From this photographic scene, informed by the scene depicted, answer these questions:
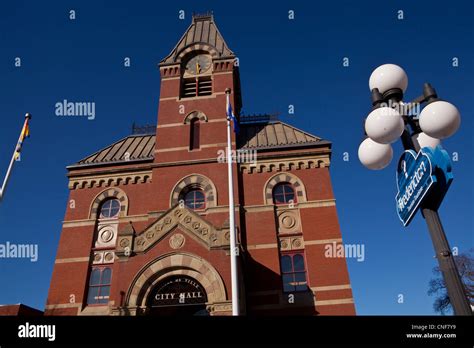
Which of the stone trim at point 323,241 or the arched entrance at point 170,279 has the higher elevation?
the stone trim at point 323,241

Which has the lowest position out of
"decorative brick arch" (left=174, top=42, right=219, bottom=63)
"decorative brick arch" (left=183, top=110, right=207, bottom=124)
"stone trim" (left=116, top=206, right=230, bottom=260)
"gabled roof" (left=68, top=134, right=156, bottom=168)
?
Result: "stone trim" (left=116, top=206, right=230, bottom=260)

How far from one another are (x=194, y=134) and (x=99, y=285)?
10.0 m

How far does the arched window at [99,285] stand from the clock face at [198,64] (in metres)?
13.8

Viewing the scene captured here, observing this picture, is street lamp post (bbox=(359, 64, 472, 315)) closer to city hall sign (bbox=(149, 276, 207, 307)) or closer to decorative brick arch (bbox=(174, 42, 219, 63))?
city hall sign (bbox=(149, 276, 207, 307))

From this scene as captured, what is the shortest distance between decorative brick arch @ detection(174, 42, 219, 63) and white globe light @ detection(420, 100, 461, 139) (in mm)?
20699

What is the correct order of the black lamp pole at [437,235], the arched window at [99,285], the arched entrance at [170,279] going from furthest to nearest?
the arched window at [99,285], the arched entrance at [170,279], the black lamp pole at [437,235]

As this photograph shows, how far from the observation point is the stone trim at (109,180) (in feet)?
68.1

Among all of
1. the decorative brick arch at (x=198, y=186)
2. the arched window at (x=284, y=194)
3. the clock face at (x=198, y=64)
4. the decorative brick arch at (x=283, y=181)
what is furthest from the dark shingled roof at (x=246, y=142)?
the clock face at (x=198, y=64)

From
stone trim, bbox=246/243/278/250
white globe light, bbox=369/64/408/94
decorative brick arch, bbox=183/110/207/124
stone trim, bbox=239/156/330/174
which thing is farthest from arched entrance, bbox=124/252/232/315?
white globe light, bbox=369/64/408/94

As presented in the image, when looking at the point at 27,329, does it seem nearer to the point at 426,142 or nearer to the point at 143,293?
the point at 426,142

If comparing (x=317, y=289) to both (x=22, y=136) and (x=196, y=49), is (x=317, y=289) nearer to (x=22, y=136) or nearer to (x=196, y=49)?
(x=22, y=136)

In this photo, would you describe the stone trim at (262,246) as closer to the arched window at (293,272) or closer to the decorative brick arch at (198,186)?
the arched window at (293,272)

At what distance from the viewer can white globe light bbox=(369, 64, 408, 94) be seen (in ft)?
20.0

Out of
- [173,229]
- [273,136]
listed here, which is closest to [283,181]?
[273,136]
